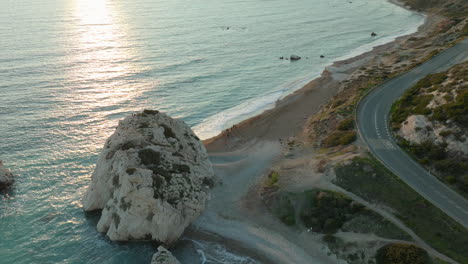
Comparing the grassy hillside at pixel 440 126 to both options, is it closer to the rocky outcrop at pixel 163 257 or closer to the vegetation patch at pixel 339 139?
the vegetation patch at pixel 339 139

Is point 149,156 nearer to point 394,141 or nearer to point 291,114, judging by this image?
point 394,141

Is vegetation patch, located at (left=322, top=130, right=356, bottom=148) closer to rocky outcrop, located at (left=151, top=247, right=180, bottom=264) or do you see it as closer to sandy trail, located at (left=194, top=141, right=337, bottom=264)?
sandy trail, located at (left=194, top=141, right=337, bottom=264)

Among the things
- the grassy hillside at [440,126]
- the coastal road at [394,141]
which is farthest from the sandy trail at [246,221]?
the grassy hillside at [440,126]

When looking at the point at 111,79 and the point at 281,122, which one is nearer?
the point at 281,122

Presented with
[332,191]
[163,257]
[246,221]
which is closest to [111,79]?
[246,221]

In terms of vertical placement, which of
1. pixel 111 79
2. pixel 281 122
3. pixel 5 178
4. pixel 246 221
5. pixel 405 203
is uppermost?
pixel 111 79

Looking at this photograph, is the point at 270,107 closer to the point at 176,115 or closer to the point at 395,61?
the point at 176,115
